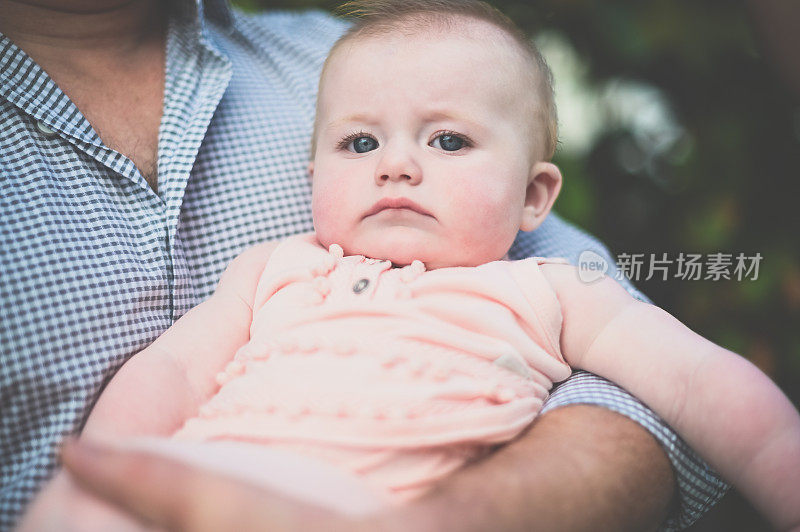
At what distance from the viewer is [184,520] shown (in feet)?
2.72

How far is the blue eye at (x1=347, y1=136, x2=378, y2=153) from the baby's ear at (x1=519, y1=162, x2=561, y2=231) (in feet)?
1.20

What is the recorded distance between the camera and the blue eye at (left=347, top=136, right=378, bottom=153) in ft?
4.39

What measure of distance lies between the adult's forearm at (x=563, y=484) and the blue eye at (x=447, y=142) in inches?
21.6

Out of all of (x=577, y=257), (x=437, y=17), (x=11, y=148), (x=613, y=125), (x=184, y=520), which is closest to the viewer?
(x=184, y=520)

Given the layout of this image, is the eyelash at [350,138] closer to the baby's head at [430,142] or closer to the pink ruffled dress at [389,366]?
the baby's head at [430,142]

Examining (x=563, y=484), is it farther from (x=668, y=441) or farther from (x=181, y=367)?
(x=181, y=367)

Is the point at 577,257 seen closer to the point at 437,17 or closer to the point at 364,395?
the point at 437,17

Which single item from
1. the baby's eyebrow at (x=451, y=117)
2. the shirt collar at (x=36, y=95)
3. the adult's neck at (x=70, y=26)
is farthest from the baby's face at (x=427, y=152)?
the adult's neck at (x=70, y=26)

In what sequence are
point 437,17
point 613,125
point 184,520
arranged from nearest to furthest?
1. point 184,520
2. point 437,17
3. point 613,125

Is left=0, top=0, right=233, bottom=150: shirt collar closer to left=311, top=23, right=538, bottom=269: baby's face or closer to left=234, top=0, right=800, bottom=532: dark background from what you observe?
left=311, top=23, right=538, bottom=269: baby's face

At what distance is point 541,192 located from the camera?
146 cm

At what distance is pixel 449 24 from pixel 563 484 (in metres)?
0.96

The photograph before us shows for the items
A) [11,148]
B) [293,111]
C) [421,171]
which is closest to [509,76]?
[421,171]

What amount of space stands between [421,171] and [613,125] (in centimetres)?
184
